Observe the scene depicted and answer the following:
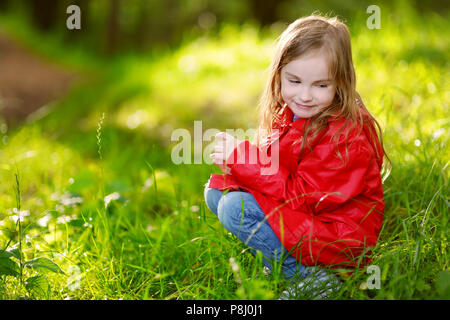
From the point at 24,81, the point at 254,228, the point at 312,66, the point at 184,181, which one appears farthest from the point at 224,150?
the point at 24,81

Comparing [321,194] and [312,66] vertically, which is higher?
[312,66]

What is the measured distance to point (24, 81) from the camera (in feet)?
20.9

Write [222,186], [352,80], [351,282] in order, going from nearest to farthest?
[351,282], [352,80], [222,186]

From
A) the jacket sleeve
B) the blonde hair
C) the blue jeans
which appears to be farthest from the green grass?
the blonde hair

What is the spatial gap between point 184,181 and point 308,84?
1329 mm

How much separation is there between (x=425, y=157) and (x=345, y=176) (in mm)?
721

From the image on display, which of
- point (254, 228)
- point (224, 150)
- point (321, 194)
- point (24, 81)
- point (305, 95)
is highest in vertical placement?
point (24, 81)

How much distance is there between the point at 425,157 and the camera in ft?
7.04

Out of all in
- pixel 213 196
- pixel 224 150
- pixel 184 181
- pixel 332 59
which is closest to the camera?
A: pixel 332 59

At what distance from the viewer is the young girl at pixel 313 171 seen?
165cm

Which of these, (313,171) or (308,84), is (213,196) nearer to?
(313,171)

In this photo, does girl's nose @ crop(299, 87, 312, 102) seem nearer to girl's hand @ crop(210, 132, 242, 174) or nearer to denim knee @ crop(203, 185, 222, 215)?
girl's hand @ crop(210, 132, 242, 174)

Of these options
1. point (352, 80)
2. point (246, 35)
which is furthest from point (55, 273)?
point (246, 35)
